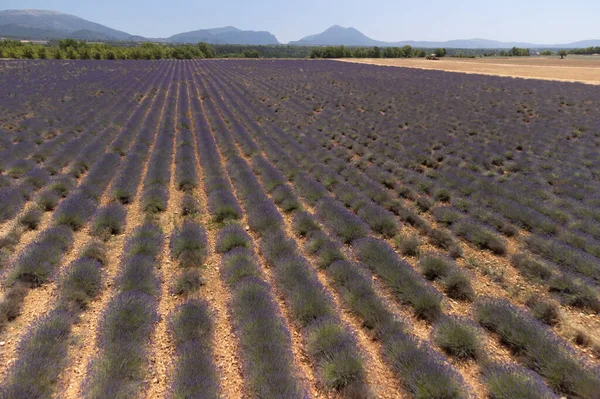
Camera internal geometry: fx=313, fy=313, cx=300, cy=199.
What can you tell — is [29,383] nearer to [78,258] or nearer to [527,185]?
[78,258]

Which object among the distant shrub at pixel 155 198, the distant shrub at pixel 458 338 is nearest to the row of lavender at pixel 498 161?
the distant shrub at pixel 458 338

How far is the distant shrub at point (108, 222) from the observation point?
20.5 feet

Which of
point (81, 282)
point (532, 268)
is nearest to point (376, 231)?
point (532, 268)

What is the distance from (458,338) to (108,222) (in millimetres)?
6593

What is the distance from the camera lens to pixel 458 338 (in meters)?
3.84

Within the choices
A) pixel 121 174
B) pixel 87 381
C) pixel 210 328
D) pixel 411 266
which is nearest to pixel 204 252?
pixel 210 328

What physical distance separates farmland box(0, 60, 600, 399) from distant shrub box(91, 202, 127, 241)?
5 centimetres

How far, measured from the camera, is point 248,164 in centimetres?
1077

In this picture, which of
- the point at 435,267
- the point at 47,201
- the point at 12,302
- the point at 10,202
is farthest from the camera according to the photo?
the point at 47,201

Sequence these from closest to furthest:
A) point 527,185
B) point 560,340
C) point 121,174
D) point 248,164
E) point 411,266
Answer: point 560,340
point 411,266
point 527,185
point 121,174
point 248,164

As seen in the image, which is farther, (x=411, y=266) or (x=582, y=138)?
(x=582, y=138)

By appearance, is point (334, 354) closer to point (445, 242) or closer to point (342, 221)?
point (342, 221)

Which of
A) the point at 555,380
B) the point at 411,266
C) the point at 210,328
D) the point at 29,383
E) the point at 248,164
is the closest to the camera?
the point at 29,383

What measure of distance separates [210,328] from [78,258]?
120 inches
